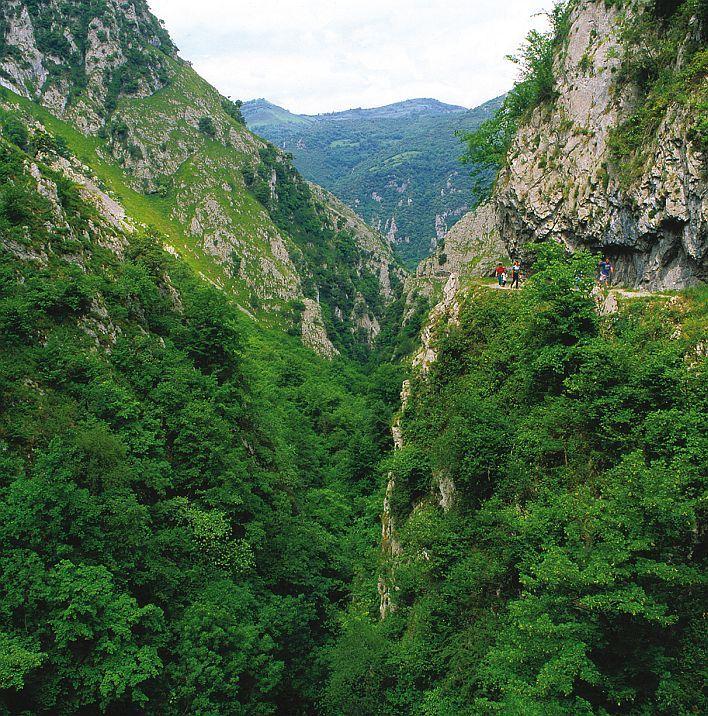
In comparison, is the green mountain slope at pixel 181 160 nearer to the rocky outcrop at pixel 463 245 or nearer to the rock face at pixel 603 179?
the rocky outcrop at pixel 463 245

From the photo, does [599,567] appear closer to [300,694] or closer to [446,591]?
[446,591]

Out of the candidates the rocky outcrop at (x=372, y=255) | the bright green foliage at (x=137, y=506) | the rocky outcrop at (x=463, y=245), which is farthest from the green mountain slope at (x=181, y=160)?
the bright green foliage at (x=137, y=506)

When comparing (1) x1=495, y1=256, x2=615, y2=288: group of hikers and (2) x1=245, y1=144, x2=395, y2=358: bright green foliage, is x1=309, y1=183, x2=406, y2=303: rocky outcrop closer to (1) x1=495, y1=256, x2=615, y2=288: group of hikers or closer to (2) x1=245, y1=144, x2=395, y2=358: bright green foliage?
(2) x1=245, y1=144, x2=395, y2=358: bright green foliage

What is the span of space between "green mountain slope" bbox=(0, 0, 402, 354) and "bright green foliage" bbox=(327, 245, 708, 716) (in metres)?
75.2

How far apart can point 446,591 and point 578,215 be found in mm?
19793

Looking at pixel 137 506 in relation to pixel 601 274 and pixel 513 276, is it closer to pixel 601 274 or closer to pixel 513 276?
pixel 601 274

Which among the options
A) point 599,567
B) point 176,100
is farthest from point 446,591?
point 176,100

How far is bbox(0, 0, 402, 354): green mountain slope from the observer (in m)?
95.2

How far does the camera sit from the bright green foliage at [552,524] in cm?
1028

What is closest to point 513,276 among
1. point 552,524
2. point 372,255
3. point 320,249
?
point 552,524

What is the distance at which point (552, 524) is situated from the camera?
1314cm

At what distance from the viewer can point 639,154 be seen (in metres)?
22.3

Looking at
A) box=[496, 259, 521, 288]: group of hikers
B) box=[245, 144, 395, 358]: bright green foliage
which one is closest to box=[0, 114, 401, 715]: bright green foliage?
box=[496, 259, 521, 288]: group of hikers

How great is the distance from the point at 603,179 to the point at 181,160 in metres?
103
